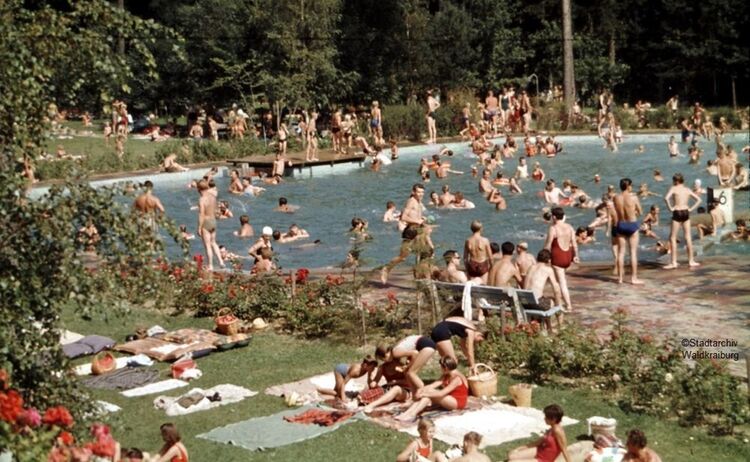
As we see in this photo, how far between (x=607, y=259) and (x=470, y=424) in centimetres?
958

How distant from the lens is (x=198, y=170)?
32.7 metres

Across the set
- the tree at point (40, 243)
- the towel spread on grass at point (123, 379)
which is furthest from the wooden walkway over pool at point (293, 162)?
the tree at point (40, 243)

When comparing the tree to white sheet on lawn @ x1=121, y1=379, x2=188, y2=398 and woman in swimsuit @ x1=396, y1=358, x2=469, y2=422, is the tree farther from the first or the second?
white sheet on lawn @ x1=121, y1=379, x2=188, y2=398

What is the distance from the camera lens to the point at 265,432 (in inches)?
412

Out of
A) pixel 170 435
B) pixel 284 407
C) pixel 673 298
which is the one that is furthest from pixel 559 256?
pixel 170 435

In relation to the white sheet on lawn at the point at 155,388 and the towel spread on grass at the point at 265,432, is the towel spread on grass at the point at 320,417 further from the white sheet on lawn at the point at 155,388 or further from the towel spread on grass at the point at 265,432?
the white sheet on lawn at the point at 155,388

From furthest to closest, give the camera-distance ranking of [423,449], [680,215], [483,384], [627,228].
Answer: [680,215] → [627,228] → [483,384] → [423,449]

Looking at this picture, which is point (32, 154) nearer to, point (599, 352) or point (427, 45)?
point (599, 352)

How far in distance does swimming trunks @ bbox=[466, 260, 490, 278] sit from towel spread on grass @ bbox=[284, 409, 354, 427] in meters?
4.33

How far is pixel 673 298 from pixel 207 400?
6743 mm

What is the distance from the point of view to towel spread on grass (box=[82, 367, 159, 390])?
40.5 feet

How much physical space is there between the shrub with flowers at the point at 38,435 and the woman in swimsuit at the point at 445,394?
429cm

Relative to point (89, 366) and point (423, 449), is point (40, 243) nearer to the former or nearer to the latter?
point (423, 449)

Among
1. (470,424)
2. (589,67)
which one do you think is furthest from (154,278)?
(589,67)
